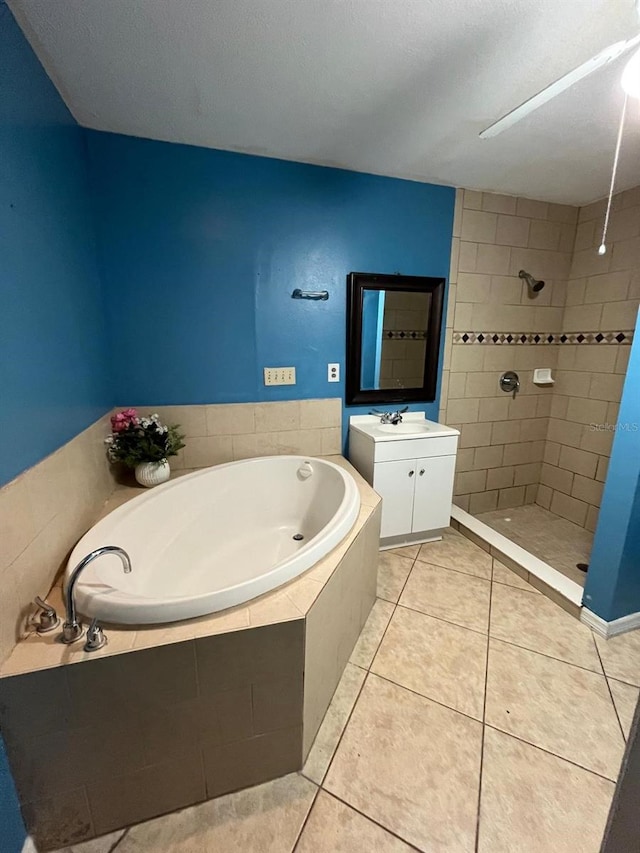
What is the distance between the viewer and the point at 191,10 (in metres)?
1.04

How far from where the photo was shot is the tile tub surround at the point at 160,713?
2.80ft

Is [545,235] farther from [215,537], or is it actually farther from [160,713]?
[160,713]

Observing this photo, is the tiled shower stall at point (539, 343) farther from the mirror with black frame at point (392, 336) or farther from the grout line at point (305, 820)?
the grout line at point (305, 820)

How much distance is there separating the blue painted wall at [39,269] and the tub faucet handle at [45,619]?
353 millimetres

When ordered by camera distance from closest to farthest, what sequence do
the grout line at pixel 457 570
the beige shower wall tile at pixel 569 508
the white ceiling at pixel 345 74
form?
the white ceiling at pixel 345 74, the grout line at pixel 457 570, the beige shower wall tile at pixel 569 508

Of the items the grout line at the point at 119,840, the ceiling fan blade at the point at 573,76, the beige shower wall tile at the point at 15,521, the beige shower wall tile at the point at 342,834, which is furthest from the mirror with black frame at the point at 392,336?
the grout line at the point at 119,840

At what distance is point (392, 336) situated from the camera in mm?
2350

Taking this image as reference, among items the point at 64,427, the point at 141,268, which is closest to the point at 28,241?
the point at 64,427

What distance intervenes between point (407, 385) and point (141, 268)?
5.79 feet

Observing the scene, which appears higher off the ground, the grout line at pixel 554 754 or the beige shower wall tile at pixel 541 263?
the beige shower wall tile at pixel 541 263

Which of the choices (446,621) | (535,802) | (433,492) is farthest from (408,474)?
(535,802)

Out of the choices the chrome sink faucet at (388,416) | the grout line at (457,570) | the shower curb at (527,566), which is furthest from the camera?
the chrome sink faucet at (388,416)

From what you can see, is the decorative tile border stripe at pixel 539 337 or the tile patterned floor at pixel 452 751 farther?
the decorative tile border stripe at pixel 539 337

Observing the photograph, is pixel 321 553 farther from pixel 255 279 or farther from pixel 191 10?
pixel 191 10
